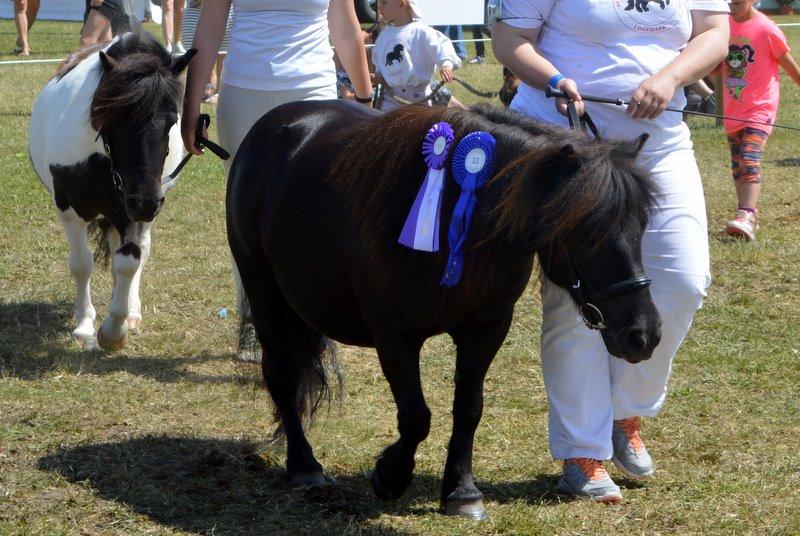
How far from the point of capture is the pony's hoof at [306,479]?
3.76 m

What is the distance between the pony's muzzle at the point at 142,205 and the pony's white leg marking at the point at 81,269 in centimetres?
92

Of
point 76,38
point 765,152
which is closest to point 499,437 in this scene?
point 765,152

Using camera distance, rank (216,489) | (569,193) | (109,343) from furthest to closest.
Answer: (109,343), (216,489), (569,193)

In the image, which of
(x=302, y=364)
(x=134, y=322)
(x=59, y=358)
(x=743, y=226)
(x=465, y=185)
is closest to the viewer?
(x=465, y=185)

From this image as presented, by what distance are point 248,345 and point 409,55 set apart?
467 centimetres

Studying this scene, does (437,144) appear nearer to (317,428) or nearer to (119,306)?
(317,428)

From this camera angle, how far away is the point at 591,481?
3.68m

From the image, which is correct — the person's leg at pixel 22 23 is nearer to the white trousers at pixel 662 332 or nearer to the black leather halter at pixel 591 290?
the white trousers at pixel 662 332

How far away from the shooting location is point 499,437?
4.33 metres

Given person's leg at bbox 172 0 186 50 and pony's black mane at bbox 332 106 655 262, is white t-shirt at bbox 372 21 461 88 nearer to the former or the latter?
pony's black mane at bbox 332 106 655 262

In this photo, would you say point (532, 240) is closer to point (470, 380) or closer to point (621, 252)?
point (621, 252)

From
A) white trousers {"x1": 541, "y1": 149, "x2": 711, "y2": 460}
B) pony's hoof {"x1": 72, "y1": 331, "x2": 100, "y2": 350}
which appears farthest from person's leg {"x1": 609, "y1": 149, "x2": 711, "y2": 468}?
pony's hoof {"x1": 72, "y1": 331, "x2": 100, "y2": 350}

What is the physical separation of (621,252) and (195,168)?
7.63 meters

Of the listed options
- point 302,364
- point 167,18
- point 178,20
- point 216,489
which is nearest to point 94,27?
point 178,20
